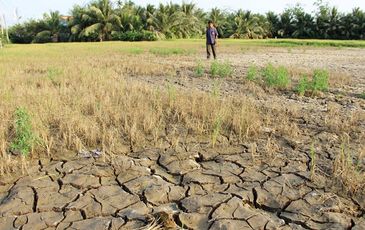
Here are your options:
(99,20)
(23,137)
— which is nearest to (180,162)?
(23,137)

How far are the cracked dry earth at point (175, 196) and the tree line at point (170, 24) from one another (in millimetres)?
34216

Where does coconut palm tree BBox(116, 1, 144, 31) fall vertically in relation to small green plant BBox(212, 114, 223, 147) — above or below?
above

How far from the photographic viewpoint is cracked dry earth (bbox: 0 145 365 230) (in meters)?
2.92

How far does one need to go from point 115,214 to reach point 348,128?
3.32m

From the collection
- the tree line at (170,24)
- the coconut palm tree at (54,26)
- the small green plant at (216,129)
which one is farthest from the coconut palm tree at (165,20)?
the small green plant at (216,129)

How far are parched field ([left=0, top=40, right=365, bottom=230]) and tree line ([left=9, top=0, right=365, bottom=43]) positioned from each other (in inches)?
1270


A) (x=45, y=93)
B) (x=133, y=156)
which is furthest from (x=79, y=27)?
(x=133, y=156)

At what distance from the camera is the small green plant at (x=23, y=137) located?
401 cm

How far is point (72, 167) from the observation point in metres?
3.88

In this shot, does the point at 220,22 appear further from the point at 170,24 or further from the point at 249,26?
the point at 170,24

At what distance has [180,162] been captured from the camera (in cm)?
398

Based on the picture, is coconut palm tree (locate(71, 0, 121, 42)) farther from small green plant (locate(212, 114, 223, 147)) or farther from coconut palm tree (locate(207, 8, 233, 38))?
small green plant (locate(212, 114, 223, 147))

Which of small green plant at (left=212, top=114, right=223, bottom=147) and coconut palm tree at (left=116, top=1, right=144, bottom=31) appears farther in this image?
coconut palm tree at (left=116, top=1, right=144, bottom=31)

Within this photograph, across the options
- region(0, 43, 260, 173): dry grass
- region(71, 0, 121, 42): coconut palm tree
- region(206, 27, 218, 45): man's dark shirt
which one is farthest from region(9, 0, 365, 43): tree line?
region(0, 43, 260, 173): dry grass
